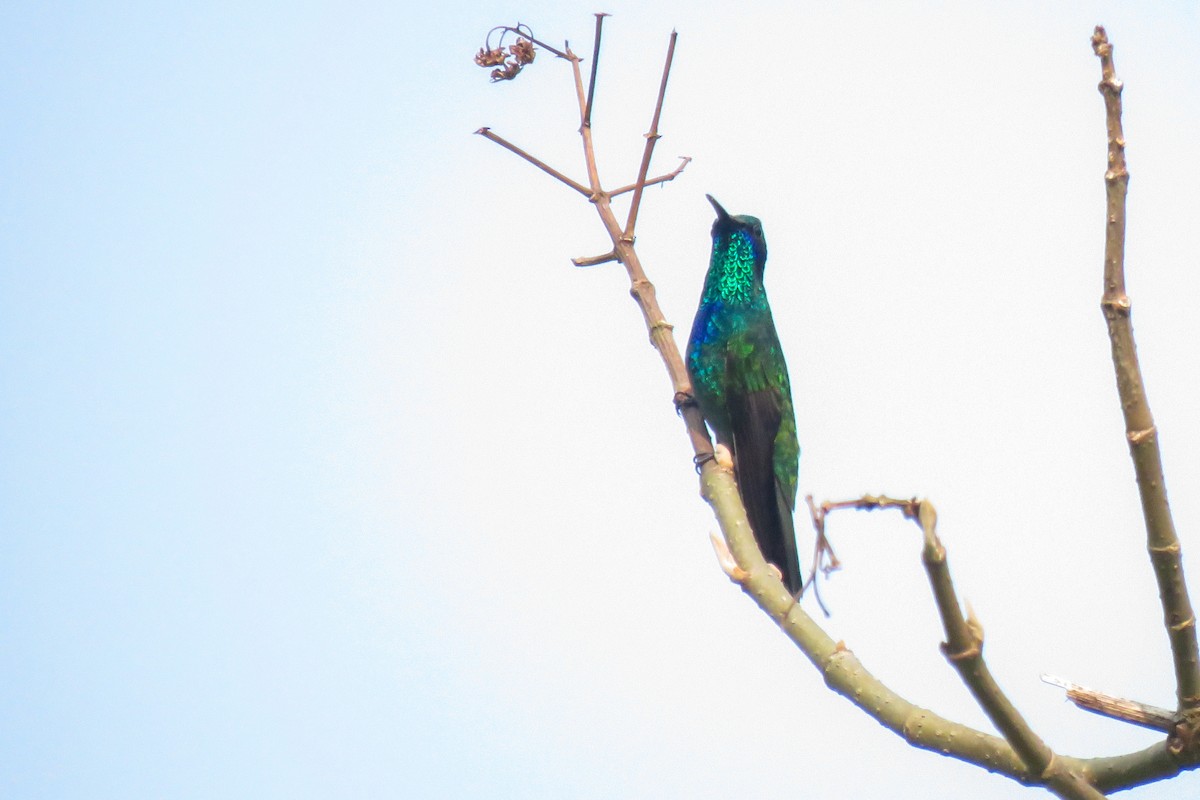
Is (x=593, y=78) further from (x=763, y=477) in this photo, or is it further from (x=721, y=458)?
(x=763, y=477)

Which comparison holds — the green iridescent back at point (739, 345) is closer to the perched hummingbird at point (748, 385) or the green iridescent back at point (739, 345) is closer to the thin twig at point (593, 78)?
the perched hummingbird at point (748, 385)

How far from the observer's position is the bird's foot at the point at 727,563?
3.42m

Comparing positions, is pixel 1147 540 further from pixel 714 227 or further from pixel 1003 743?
pixel 714 227

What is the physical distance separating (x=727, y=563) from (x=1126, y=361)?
4.45 feet

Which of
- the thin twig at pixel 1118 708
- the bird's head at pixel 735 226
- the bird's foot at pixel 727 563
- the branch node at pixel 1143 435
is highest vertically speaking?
the bird's head at pixel 735 226

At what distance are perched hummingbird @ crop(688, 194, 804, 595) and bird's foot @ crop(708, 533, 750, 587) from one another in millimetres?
2807

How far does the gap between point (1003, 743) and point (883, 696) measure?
0.29m

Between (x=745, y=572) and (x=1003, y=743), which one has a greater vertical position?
(x=745, y=572)

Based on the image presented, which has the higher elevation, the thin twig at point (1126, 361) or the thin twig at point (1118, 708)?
the thin twig at point (1126, 361)

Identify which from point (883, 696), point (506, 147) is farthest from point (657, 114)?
point (883, 696)

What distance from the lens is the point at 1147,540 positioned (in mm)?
2492

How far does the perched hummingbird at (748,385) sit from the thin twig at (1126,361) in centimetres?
385

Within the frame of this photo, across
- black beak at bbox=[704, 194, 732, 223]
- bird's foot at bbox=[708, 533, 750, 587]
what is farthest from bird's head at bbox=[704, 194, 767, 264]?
bird's foot at bbox=[708, 533, 750, 587]

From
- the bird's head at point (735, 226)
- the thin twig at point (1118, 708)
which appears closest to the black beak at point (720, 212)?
the bird's head at point (735, 226)
